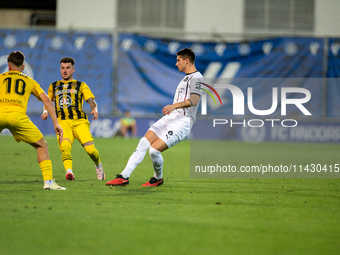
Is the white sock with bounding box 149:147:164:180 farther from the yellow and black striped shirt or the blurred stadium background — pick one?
the blurred stadium background

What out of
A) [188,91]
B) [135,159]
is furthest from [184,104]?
[135,159]

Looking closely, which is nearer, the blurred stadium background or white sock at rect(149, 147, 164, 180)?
white sock at rect(149, 147, 164, 180)

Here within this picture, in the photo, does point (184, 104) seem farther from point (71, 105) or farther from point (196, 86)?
point (71, 105)

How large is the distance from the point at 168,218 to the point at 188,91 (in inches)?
98.1

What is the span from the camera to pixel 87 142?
288 inches

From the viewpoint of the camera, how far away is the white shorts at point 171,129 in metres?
6.50

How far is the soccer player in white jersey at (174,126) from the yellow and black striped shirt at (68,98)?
155 cm

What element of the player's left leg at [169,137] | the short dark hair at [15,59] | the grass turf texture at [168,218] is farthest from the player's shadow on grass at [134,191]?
the short dark hair at [15,59]

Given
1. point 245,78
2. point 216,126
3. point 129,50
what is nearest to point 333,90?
point 245,78

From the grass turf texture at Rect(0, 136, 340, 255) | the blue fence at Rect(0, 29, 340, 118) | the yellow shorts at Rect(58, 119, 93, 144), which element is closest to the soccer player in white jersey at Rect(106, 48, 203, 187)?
the grass turf texture at Rect(0, 136, 340, 255)

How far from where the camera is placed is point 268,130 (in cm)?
2253

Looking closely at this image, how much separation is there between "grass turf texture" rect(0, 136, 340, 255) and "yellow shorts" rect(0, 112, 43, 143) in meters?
0.72

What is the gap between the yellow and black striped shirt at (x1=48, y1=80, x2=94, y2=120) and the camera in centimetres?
750

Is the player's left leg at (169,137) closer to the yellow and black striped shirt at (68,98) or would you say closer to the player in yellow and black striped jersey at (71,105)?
the player in yellow and black striped jersey at (71,105)
